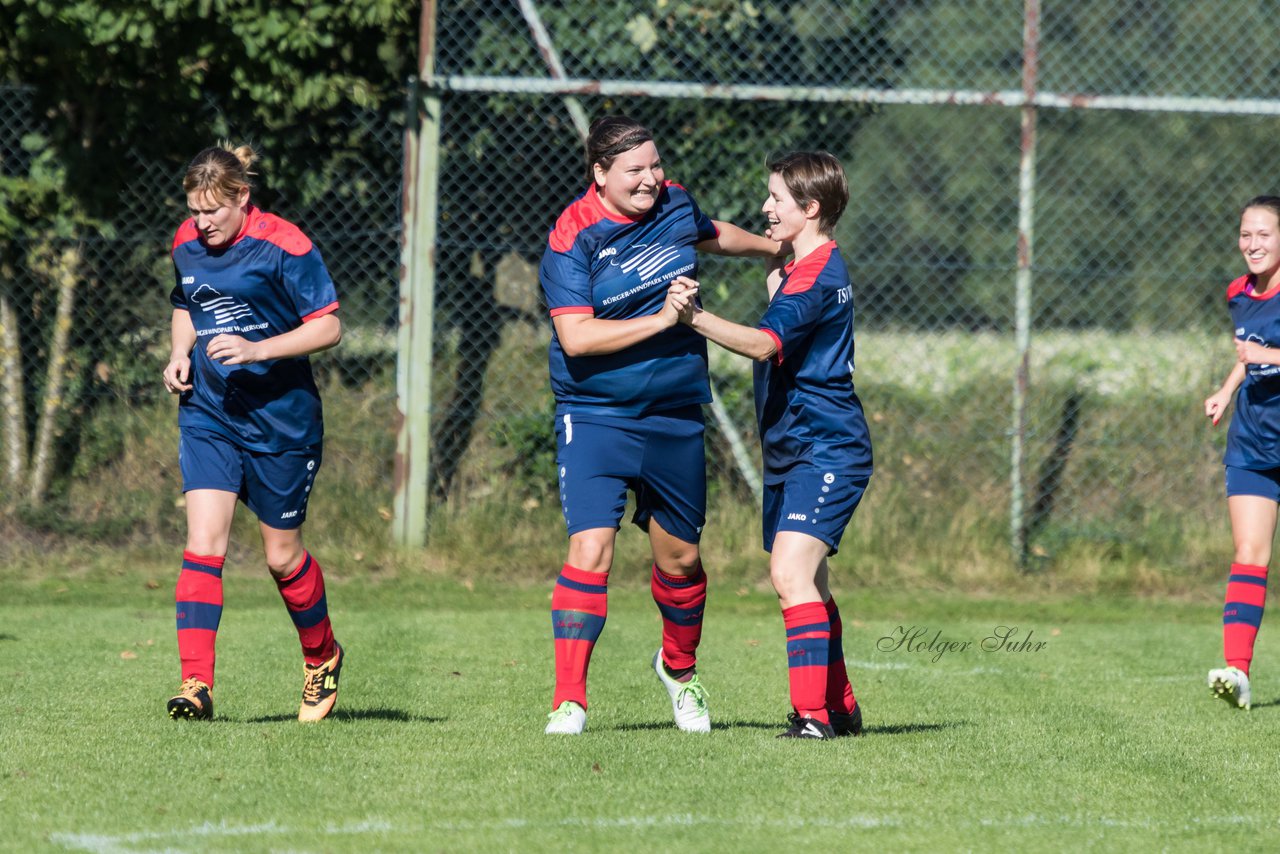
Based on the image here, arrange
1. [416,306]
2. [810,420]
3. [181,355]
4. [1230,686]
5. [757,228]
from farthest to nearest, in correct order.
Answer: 1. [757,228]
2. [416,306]
3. [1230,686]
4. [181,355]
5. [810,420]

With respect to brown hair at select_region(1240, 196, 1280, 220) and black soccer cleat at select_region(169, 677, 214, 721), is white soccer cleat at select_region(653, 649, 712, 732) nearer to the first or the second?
black soccer cleat at select_region(169, 677, 214, 721)

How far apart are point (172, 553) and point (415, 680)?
366 cm

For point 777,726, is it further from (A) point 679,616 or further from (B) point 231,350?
(B) point 231,350

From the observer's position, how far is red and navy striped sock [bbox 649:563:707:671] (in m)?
5.30

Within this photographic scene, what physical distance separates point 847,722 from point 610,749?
92 centimetres

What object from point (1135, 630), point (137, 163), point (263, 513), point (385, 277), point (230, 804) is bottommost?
point (1135, 630)

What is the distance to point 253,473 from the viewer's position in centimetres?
530

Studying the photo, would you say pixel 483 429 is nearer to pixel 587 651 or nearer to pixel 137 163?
pixel 137 163

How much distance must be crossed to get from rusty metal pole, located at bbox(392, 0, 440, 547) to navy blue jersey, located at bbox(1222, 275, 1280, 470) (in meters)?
4.72

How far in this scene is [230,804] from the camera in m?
3.99

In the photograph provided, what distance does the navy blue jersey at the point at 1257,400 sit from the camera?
6.26 meters

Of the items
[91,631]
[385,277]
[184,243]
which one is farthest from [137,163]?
[184,243]

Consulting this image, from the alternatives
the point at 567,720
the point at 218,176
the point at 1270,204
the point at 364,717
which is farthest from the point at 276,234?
the point at 1270,204

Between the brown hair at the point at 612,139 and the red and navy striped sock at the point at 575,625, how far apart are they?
1336mm
